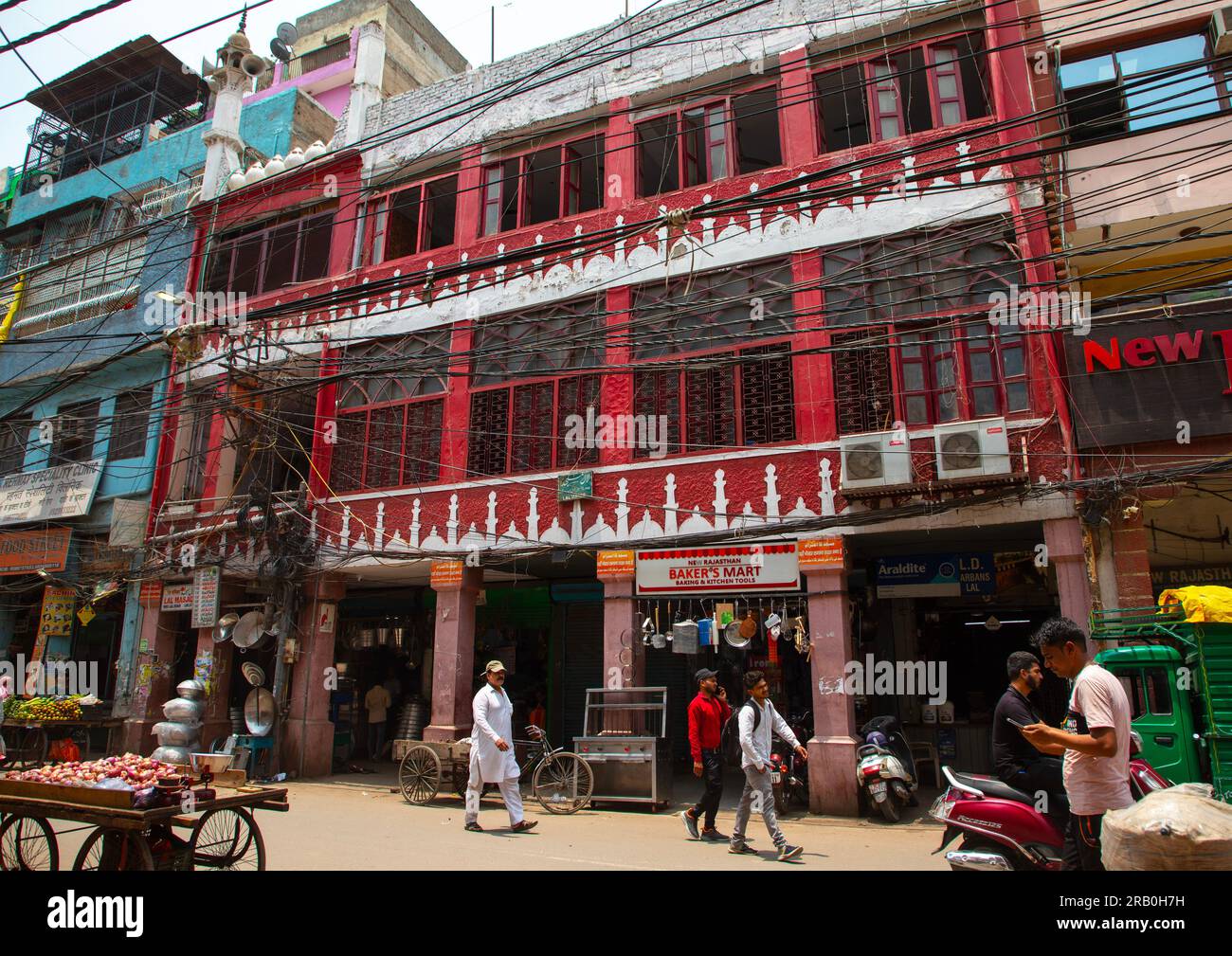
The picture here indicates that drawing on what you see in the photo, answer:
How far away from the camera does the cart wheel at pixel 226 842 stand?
6355mm

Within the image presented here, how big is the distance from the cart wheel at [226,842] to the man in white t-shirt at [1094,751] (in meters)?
5.60

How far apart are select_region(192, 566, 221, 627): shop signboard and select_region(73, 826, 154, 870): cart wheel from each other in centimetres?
1089

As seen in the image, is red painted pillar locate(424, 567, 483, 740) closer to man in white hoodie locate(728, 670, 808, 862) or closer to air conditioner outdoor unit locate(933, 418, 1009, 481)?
man in white hoodie locate(728, 670, 808, 862)

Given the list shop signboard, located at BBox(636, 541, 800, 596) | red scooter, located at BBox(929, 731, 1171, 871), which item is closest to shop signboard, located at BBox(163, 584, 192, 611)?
shop signboard, located at BBox(636, 541, 800, 596)

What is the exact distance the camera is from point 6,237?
76.6 ft

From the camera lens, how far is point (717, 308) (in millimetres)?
12562

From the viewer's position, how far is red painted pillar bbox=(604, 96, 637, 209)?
47.5ft

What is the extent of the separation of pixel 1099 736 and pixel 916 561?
892 centimetres

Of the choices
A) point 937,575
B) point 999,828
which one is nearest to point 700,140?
point 937,575

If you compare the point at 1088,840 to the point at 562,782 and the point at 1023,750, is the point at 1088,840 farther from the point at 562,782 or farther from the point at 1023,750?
the point at 562,782

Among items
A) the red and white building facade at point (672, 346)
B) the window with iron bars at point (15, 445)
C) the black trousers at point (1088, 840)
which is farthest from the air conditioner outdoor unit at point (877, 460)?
the window with iron bars at point (15, 445)

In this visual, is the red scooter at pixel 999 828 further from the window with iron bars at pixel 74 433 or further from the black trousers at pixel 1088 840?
the window with iron bars at pixel 74 433

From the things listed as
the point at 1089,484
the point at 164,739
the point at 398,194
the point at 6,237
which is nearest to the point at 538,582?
the point at 164,739
